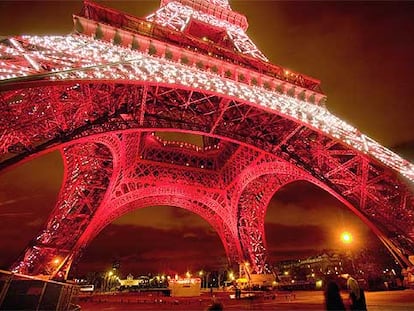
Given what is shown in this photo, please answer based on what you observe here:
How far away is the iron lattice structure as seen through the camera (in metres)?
9.61

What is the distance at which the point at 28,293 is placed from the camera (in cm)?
493

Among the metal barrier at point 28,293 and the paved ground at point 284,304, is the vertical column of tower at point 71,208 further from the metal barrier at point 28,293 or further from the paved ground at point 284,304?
the metal barrier at point 28,293

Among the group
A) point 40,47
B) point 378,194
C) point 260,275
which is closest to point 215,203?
point 260,275

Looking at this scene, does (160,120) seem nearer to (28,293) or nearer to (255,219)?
(28,293)

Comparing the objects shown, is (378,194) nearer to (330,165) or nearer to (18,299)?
(330,165)

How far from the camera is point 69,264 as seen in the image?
18.9 metres

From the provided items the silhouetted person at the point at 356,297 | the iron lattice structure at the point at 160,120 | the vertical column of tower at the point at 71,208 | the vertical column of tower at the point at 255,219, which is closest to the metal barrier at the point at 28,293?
the iron lattice structure at the point at 160,120

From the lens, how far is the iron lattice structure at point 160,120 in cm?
961

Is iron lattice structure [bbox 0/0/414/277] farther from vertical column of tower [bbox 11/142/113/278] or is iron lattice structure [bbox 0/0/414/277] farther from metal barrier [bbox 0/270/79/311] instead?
metal barrier [bbox 0/270/79/311]

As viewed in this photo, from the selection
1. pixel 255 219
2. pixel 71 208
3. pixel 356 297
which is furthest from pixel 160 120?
pixel 255 219

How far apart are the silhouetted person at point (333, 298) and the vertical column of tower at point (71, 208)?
53.8 ft

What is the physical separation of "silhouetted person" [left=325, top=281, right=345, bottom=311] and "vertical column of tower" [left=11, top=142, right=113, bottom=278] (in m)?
16.4

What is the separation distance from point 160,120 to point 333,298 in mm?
11196

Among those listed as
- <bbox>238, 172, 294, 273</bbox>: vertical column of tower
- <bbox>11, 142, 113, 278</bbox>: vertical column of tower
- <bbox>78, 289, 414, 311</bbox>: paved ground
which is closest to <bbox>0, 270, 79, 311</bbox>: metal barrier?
<bbox>78, 289, 414, 311</bbox>: paved ground
